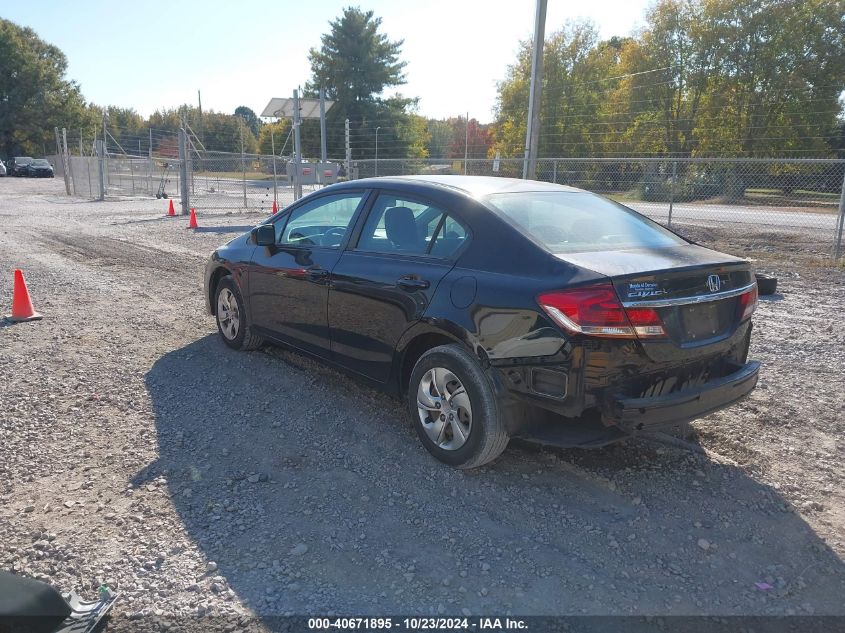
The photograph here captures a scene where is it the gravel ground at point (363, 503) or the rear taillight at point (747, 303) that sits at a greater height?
the rear taillight at point (747, 303)

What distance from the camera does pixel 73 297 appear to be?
26.9 ft

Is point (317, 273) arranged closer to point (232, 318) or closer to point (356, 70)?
point (232, 318)

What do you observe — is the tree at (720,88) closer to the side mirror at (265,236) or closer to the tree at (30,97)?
the side mirror at (265,236)

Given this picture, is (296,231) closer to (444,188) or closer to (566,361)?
(444,188)

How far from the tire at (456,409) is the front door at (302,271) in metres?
1.08

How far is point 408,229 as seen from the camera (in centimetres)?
420

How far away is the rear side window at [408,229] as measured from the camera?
12.9 feet

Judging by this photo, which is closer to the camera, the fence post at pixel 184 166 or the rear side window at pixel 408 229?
the rear side window at pixel 408 229

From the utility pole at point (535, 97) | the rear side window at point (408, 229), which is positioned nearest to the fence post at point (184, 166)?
the utility pole at point (535, 97)

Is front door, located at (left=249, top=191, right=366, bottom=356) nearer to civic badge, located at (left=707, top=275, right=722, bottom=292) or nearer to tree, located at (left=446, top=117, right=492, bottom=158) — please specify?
civic badge, located at (left=707, top=275, right=722, bottom=292)

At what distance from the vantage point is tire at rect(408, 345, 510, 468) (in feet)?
11.5

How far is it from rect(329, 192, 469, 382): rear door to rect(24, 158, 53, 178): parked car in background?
49934 mm

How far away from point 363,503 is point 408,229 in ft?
5.61

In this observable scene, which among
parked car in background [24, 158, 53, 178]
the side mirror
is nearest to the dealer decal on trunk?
Result: the side mirror
